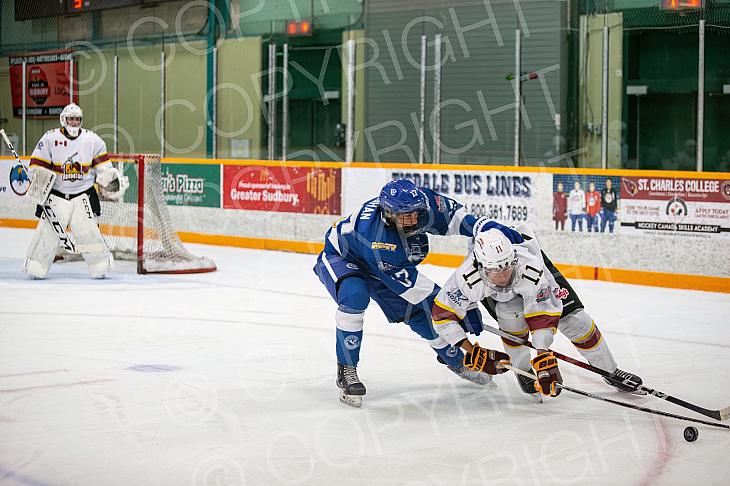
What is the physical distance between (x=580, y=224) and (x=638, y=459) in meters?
6.01

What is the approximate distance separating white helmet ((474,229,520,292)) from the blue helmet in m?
0.36

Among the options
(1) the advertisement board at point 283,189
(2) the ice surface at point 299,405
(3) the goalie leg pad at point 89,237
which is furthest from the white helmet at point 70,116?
(1) the advertisement board at point 283,189

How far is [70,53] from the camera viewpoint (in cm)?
1598

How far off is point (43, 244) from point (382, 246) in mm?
5133

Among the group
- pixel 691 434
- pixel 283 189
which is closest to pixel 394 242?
pixel 691 434

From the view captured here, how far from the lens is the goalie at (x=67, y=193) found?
9.17 metres

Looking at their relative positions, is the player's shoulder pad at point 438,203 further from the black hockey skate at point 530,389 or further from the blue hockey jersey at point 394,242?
the black hockey skate at point 530,389

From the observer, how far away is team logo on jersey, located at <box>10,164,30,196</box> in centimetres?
1439

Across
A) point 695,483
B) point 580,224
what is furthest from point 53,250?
point 695,483

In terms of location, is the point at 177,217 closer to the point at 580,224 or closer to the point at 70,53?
the point at 70,53

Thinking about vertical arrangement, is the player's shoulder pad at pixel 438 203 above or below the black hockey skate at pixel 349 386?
above

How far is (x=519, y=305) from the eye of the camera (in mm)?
4848

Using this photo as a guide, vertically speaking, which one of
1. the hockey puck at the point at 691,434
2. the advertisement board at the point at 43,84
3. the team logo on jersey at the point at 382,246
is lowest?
the hockey puck at the point at 691,434

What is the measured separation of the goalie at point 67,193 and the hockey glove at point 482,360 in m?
5.35
